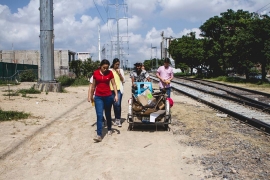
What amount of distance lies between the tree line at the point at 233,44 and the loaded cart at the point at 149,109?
24.5m

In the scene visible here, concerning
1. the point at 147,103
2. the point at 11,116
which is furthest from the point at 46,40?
the point at 147,103

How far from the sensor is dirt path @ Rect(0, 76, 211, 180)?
193 inches

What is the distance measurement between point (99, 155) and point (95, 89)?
76.7 inches

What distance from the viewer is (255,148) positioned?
20.9 feet

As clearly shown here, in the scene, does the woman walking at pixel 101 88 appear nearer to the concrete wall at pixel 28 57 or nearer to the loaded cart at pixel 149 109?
the loaded cart at pixel 149 109

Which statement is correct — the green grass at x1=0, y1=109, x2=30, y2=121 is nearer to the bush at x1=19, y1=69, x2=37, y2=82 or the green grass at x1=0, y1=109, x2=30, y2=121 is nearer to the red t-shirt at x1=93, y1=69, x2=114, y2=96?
the red t-shirt at x1=93, y1=69, x2=114, y2=96

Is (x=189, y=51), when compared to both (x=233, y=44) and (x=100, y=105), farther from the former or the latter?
(x=100, y=105)

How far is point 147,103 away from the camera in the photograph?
7.92 m

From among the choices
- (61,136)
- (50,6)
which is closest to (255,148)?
(61,136)

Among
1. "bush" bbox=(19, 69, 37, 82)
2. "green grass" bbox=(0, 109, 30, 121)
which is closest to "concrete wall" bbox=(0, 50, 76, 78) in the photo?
"bush" bbox=(19, 69, 37, 82)

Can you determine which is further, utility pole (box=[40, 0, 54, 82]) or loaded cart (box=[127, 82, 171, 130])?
utility pole (box=[40, 0, 54, 82])

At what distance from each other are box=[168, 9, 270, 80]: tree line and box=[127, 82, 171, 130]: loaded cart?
24.5 metres

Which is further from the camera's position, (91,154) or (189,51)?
(189,51)

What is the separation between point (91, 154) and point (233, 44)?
109 ft
